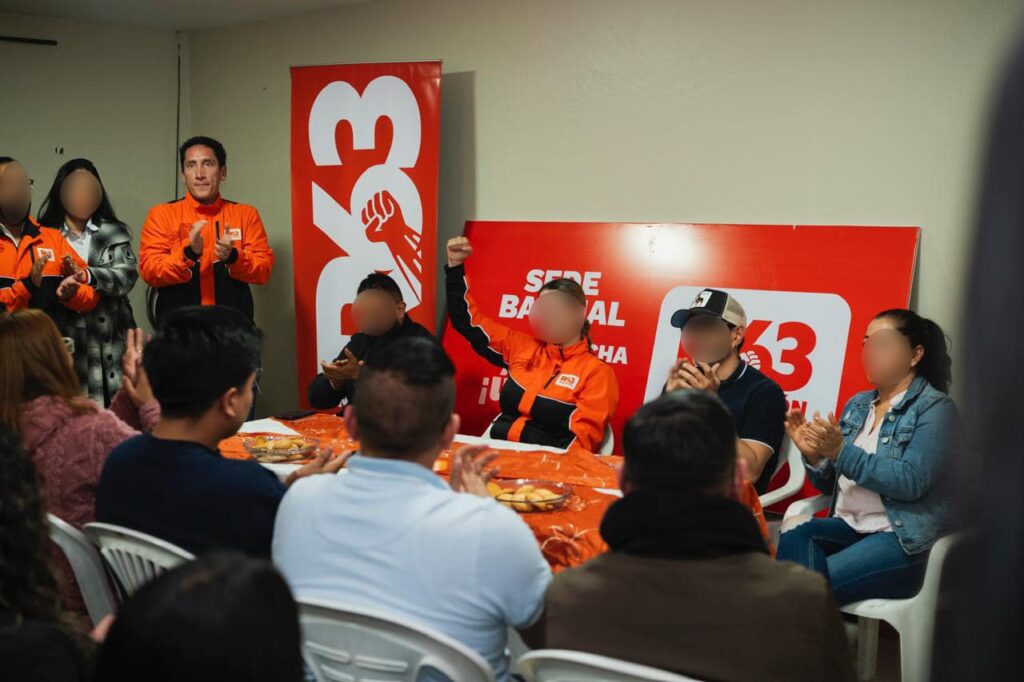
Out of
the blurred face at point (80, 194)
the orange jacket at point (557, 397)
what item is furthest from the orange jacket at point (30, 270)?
the orange jacket at point (557, 397)

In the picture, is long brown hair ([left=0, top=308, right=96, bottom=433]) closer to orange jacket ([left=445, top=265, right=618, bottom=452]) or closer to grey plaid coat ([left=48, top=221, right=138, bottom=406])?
orange jacket ([left=445, top=265, right=618, bottom=452])

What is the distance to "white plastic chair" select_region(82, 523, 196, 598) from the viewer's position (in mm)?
1869

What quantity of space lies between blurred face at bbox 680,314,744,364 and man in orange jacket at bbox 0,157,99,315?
292 centimetres

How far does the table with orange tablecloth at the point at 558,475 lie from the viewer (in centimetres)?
222

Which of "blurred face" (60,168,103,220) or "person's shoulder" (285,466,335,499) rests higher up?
"blurred face" (60,168,103,220)

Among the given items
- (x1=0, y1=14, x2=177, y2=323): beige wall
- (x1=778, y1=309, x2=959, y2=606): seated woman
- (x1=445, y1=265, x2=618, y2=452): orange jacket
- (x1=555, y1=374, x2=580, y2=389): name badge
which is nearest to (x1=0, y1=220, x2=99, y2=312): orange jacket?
(x1=0, y1=14, x2=177, y2=323): beige wall

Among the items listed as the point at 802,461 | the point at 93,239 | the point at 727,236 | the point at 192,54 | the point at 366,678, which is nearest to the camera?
the point at 366,678

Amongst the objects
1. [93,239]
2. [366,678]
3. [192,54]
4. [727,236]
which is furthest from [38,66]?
[366,678]

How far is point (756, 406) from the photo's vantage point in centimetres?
331

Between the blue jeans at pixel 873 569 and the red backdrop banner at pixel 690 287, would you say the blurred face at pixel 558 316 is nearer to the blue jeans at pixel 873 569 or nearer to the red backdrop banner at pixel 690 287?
the red backdrop banner at pixel 690 287

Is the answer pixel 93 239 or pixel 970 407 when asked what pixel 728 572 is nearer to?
pixel 970 407

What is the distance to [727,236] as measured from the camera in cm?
448

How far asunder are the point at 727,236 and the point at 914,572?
207 centimetres

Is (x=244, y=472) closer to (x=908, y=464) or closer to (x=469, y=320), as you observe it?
(x=908, y=464)
